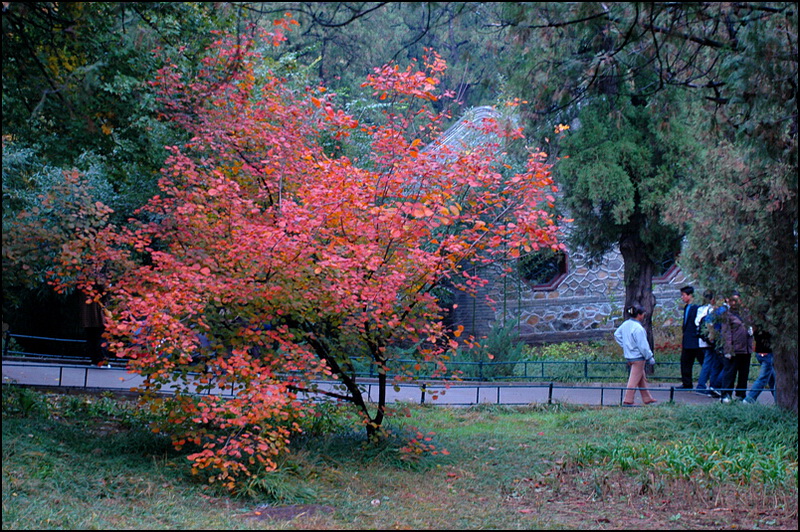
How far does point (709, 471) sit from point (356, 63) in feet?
67.5

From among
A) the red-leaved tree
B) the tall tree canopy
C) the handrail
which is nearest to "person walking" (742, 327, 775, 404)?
the tall tree canopy

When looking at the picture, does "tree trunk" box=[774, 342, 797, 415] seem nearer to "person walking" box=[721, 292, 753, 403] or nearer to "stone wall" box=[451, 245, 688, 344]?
"person walking" box=[721, 292, 753, 403]

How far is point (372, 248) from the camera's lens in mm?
6473

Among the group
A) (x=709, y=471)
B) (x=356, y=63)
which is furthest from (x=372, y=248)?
(x=356, y=63)

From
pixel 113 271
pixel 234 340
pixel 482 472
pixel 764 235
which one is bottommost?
pixel 482 472

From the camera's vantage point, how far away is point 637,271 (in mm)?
14844

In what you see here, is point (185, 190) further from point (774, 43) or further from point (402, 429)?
point (774, 43)

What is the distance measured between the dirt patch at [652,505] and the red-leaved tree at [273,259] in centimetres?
164

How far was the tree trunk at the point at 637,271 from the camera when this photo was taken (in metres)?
14.8

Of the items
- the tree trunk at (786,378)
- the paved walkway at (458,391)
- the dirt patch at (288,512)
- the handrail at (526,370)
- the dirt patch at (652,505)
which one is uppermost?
the tree trunk at (786,378)

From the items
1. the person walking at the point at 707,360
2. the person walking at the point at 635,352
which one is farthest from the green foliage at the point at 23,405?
the person walking at the point at 707,360

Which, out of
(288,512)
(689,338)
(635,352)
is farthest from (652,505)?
(689,338)

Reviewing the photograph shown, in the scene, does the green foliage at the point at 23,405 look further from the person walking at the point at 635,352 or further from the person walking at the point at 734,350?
the person walking at the point at 734,350

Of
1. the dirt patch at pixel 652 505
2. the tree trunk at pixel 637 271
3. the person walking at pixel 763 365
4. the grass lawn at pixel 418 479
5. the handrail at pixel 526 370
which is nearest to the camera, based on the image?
the grass lawn at pixel 418 479
